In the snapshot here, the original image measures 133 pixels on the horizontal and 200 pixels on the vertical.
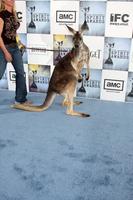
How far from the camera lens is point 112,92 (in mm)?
3232

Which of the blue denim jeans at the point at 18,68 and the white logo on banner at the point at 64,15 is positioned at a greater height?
the white logo on banner at the point at 64,15

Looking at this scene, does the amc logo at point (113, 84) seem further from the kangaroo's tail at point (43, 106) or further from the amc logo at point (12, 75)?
the amc logo at point (12, 75)

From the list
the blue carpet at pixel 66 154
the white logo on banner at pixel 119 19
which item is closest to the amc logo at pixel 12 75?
the blue carpet at pixel 66 154

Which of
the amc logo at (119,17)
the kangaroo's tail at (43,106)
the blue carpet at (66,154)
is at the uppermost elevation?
the amc logo at (119,17)

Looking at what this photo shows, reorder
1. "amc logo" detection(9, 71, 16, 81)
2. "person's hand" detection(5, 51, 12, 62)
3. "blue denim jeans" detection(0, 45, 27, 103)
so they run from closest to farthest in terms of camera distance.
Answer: "person's hand" detection(5, 51, 12, 62) < "blue denim jeans" detection(0, 45, 27, 103) < "amc logo" detection(9, 71, 16, 81)

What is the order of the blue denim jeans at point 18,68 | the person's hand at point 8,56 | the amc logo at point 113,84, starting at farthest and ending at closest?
the amc logo at point 113,84 → the blue denim jeans at point 18,68 → the person's hand at point 8,56

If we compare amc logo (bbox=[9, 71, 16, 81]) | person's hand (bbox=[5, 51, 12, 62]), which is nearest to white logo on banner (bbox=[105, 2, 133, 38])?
person's hand (bbox=[5, 51, 12, 62])

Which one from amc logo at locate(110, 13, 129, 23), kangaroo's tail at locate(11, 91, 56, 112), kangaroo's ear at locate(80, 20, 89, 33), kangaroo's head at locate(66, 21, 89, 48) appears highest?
amc logo at locate(110, 13, 129, 23)

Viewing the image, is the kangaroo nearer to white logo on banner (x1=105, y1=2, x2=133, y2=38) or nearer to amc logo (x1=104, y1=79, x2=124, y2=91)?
white logo on banner (x1=105, y1=2, x2=133, y2=38)

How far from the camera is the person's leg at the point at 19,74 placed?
2.87 meters

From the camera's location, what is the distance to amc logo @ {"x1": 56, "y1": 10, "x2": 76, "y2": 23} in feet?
9.93

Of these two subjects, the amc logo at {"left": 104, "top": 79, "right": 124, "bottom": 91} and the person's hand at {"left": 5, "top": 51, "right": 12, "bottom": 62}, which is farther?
the amc logo at {"left": 104, "top": 79, "right": 124, "bottom": 91}

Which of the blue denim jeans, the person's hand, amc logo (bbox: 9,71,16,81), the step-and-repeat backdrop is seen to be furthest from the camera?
amc logo (bbox: 9,71,16,81)

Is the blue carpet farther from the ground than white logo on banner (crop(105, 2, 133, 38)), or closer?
closer
